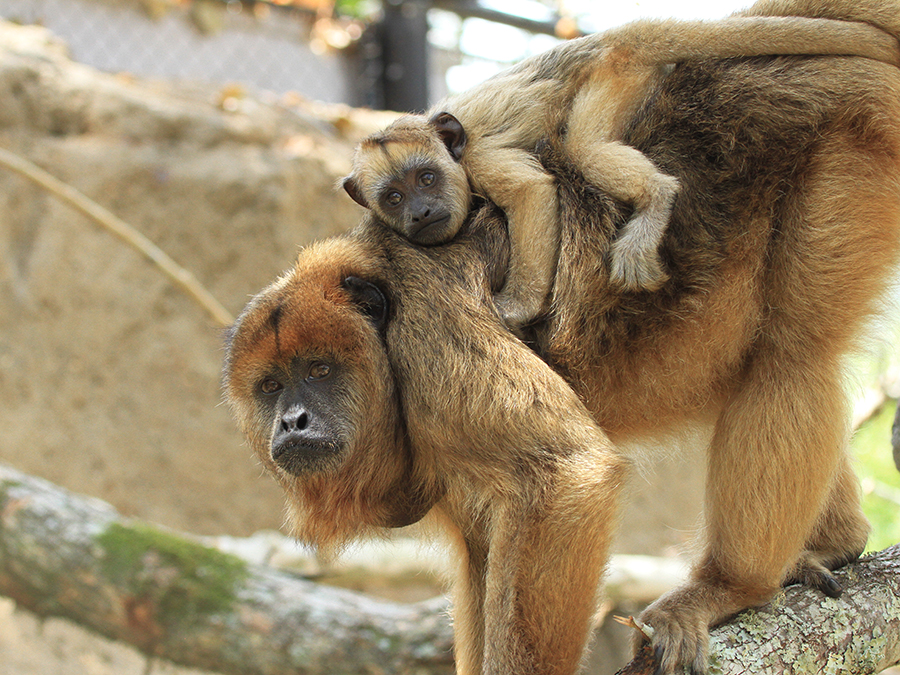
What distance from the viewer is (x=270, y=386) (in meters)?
3.29

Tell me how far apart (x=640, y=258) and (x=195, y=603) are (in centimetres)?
373

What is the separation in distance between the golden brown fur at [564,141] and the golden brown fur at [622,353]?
3.0 inches

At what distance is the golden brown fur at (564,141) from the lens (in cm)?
304

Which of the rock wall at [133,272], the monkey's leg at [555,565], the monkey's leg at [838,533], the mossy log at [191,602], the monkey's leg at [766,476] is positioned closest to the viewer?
the monkey's leg at [555,565]

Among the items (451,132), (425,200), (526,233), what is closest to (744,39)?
(526,233)

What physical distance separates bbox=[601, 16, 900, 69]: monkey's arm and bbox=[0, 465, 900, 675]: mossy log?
135 inches

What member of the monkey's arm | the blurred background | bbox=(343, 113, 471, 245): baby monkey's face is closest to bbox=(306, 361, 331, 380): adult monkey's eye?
bbox=(343, 113, 471, 245): baby monkey's face

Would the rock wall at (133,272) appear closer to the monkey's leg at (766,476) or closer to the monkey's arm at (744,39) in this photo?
the monkey's arm at (744,39)

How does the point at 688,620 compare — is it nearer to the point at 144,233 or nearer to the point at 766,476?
the point at 766,476

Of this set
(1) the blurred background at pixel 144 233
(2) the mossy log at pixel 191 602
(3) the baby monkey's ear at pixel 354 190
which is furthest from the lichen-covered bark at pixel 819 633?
(1) the blurred background at pixel 144 233

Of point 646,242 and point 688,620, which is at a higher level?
point 646,242

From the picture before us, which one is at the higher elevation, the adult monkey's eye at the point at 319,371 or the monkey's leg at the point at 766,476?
the adult monkey's eye at the point at 319,371

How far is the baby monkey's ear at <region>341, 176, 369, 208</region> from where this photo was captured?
3.81 metres

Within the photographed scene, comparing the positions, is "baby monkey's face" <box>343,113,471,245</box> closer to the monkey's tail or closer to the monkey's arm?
the monkey's arm
